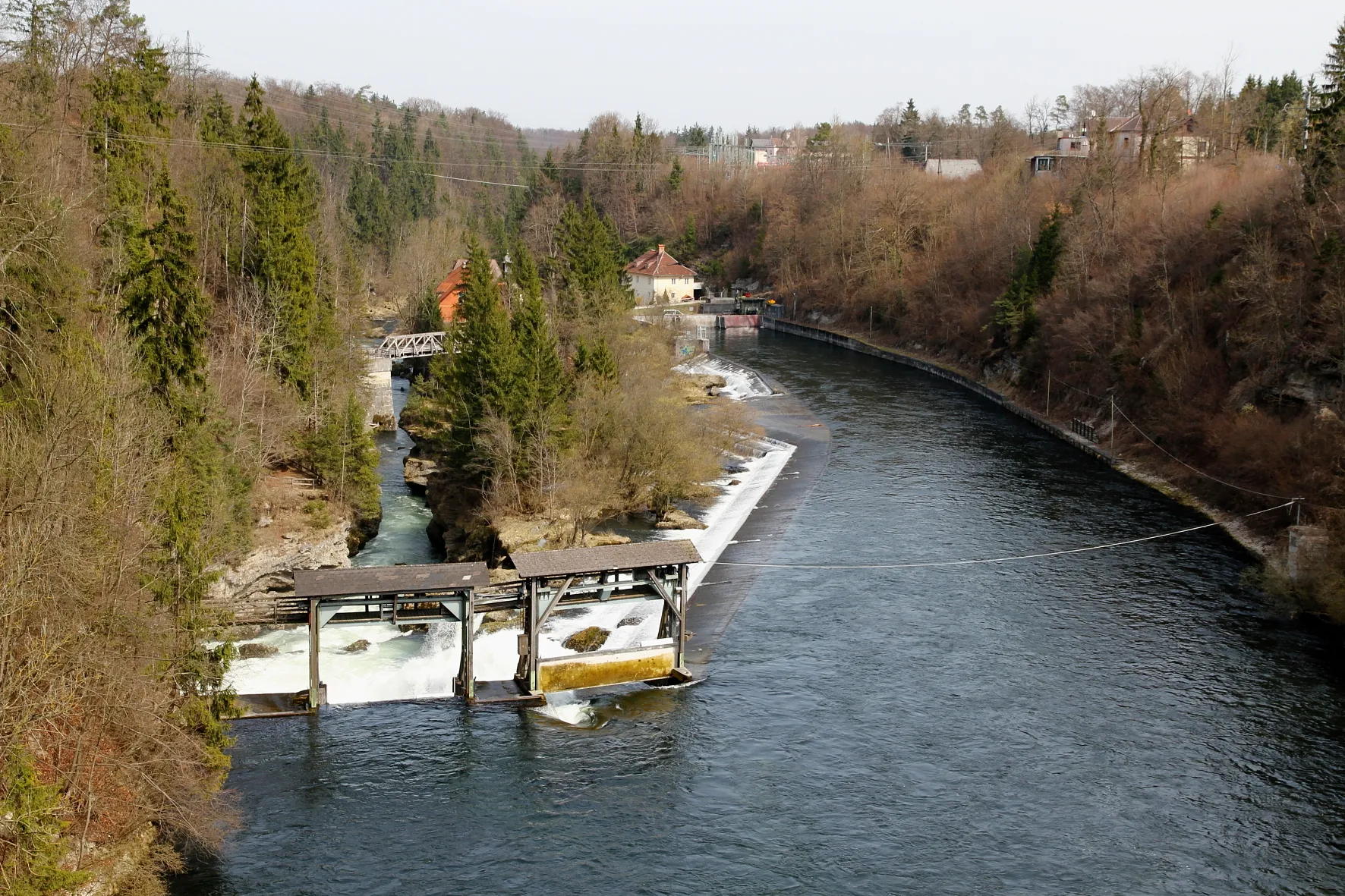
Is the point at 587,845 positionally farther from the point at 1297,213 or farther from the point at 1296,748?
the point at 1297,213

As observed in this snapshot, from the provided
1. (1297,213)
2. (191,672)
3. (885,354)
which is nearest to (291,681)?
(191,672)

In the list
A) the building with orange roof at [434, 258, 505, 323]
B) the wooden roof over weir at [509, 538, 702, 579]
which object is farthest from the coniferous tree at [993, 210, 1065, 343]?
the wooden roof over weir at [509, 538, 702, 579]

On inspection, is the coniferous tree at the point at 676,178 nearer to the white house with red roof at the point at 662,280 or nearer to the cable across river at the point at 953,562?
the white house with red roof at the point at 662,280

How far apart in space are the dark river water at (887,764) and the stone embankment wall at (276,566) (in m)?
6.70

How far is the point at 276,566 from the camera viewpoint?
3762 centimetres

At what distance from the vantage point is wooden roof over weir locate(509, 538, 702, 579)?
99.9ft

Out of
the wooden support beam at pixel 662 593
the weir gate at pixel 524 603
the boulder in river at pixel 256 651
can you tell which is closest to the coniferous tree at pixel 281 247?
the boulder in river at pixel 256 651

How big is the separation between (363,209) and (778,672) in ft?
331

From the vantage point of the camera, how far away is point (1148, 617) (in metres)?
35.2

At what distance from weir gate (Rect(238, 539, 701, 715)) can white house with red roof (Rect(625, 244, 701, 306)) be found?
89390 millimetres

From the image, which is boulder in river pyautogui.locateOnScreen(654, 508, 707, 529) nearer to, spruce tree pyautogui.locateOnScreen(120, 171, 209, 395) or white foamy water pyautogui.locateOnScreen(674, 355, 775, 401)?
spruce tree pyautogui.locateOnScreen(120, 171, 209, 395)

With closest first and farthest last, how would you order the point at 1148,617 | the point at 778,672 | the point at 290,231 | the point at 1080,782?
the point at 1080,782
the point at 778,672
the point at 1148,617
the point at 290,231

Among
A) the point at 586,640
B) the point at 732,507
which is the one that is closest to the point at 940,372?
the point at 732,507

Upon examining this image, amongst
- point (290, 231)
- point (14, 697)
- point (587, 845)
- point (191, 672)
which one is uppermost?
point (290, 231)
